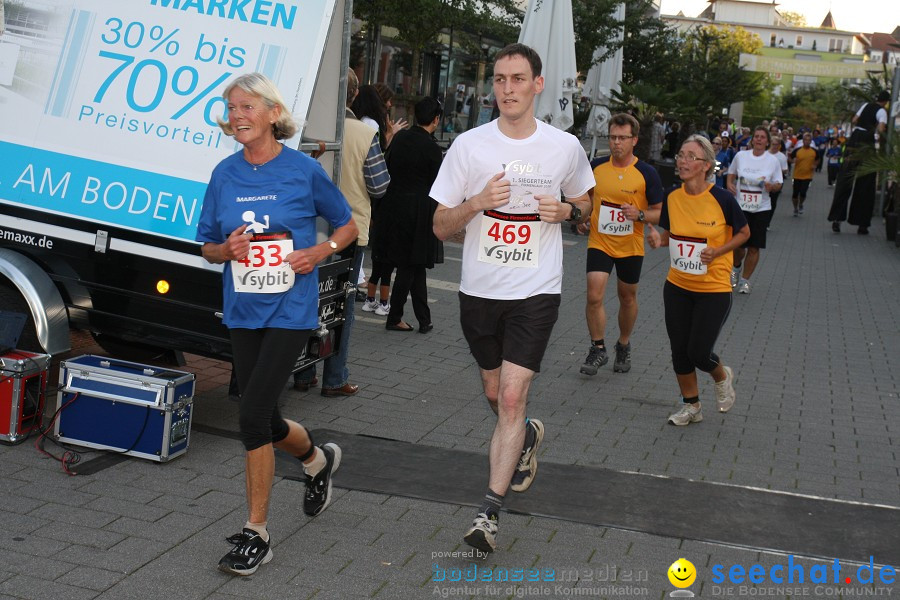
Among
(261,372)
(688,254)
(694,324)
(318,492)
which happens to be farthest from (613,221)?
(261,372)

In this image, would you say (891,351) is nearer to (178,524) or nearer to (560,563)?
(560,563)

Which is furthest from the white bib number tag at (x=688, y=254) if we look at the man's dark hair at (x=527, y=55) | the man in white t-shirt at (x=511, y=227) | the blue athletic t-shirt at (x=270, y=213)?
the blue athletic t-shirt at (x=270, y=213)

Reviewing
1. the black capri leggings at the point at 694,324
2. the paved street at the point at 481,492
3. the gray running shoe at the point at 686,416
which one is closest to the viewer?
the paved street at the point at 481,492

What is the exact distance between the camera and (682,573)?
15.4 feet

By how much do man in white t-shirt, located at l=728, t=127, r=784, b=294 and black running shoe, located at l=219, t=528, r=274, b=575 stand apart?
34.2 feet

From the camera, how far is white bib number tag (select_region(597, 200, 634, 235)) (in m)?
8.58

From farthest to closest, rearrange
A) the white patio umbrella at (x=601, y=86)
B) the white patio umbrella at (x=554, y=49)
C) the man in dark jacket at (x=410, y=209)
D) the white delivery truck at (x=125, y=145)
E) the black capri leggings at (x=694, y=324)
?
the white patio umbrella at (x=601, y=86)
the white patio umbrella at (x=554, y=49)
the man in dark jacket at (x=410, y=209)
the black capri leggings at (x=694, y=324)
the white delivery truck at (x=125, y=145)

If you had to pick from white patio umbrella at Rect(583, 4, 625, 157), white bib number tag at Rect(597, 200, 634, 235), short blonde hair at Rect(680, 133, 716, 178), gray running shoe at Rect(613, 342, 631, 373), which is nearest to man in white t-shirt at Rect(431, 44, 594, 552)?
short blonde hair at Rect(680, 133, 716, 178)

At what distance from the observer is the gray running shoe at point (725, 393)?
7.57m

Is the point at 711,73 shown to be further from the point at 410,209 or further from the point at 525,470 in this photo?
the point at 525,470

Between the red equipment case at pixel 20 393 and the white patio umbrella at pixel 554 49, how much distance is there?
10979 mm

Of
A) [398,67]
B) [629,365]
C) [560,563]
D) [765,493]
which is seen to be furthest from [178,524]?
[398,67]

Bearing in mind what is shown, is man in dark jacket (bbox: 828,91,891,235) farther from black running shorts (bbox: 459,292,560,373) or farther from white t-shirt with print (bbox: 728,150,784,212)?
black running shorts (bbox: 459,292,560,373)

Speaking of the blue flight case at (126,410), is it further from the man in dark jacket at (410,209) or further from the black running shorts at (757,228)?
the black running shorts at (757,228)
